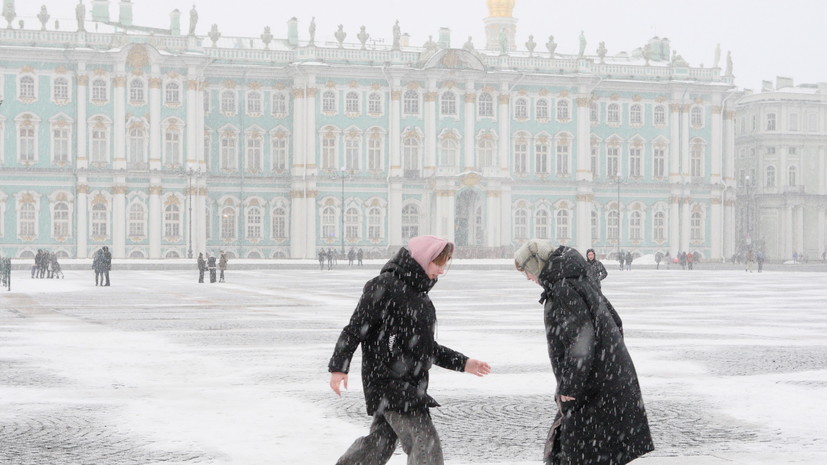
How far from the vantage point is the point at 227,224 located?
241 feet

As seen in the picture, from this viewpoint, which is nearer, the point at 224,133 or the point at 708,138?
the point at 224,133

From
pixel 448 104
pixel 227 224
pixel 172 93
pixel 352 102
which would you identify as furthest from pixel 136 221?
pixel 448 104

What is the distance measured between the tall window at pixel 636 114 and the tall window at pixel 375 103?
16.6 meters

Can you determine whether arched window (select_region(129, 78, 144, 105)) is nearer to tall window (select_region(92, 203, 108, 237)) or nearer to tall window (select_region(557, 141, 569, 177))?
tall window (select_region(92, 203, 108, 237))

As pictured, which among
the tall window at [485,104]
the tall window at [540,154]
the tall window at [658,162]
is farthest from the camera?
the tall window at [658,162]

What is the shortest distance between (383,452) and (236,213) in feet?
222

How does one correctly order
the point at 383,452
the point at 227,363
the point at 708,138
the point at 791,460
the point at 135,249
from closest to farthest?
the point at 383,452 < the point at 791,460 < the point at 227,363 < the point at 135,249 < the point at 708,138

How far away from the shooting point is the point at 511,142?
3014 inches

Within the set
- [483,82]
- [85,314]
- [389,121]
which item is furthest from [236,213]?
[85,314]

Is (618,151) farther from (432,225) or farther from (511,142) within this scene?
(432,225)

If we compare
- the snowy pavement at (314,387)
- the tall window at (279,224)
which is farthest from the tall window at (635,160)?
the snowy pavement at (314,387)

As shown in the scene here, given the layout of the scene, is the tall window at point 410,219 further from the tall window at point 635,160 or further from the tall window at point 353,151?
the tall window at point 635,160

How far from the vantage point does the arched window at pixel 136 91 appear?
229ft

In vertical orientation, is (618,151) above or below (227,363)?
above
